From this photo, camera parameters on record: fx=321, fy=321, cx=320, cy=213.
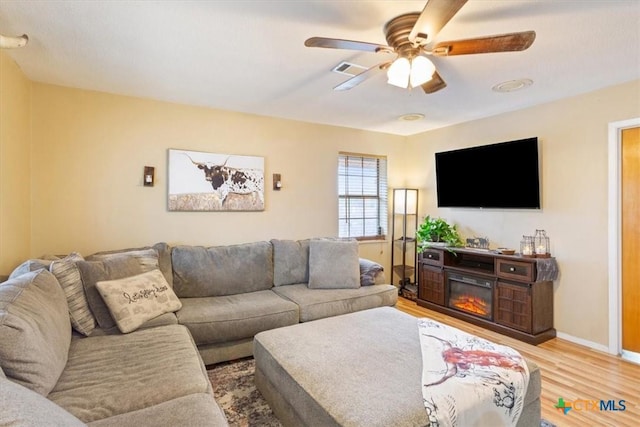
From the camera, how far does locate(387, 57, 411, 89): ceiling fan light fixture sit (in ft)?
6.32

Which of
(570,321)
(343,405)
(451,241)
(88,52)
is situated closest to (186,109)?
(88,52)

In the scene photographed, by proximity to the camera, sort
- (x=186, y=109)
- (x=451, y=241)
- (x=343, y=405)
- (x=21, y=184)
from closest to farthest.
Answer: (x=343, y=405), (x=21, y=184), (x=186, y=109), (x=451, y=241)

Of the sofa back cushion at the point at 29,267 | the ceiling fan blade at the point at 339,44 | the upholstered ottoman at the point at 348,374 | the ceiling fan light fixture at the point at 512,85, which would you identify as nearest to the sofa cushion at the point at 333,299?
the upholstered ottoman at the point at 348,374

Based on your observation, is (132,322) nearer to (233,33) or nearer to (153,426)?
(153,426)

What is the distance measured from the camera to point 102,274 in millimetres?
2289

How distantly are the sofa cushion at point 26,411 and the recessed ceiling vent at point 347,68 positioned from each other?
2.46m

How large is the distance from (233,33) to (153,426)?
6.94ft

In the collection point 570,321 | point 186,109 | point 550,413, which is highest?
point 186,109

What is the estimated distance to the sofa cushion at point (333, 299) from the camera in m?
2.93

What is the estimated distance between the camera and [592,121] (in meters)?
3.05

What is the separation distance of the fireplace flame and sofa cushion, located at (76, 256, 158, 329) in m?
3.37

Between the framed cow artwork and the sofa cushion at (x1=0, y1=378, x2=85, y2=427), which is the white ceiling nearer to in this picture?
the framed cow artwork

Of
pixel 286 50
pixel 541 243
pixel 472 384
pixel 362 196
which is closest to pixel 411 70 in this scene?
pixel 286 50

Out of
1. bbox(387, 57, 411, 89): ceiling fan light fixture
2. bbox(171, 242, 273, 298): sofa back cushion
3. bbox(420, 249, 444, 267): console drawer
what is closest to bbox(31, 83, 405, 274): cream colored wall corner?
bbox(171, 242, 273, 298): sofa back cushion
